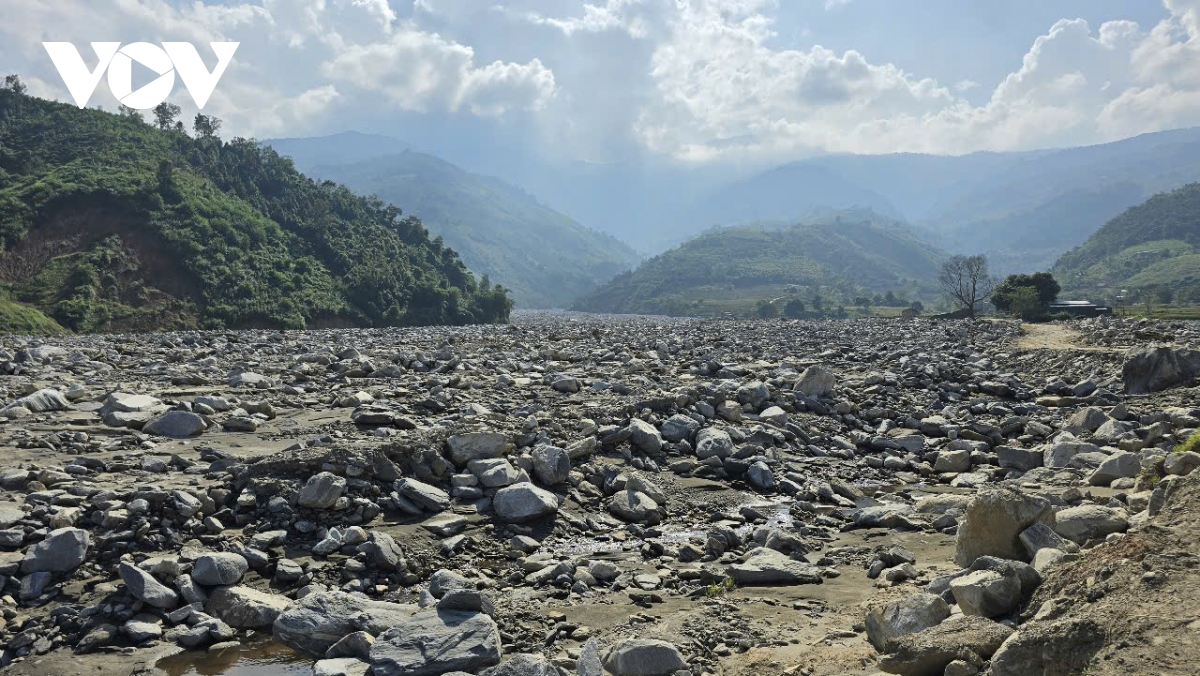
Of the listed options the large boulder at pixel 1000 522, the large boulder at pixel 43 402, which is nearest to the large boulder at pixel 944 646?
the large boulder at pixel 1000 522

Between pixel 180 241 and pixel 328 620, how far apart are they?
7029 centimetres

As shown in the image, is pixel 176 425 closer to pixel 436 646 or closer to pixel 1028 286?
pixel 436 646

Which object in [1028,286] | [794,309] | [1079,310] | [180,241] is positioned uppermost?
[180,241]

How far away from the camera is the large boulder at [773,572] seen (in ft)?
21.0

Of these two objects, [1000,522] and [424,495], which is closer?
[1000,522]

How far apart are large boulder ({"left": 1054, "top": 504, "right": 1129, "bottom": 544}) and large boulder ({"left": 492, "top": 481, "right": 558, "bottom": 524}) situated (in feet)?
15.7

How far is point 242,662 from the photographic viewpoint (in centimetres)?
525

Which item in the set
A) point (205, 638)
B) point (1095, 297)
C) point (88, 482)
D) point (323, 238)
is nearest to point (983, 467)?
point (205, 638)

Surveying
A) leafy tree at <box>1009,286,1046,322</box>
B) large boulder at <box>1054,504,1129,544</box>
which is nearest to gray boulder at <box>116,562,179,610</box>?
large boulder at <box>1054,504,1129,544</box>

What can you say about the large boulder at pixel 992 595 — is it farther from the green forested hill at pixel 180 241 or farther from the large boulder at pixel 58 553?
the green forested hill at pixel 180 241

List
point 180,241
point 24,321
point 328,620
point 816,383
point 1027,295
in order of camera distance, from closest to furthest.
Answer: point 328,620, point 816,383, point 24,321, point 1027,295, point 180,241

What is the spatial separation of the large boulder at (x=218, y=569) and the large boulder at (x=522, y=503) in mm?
2581

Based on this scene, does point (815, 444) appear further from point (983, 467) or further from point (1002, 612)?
point (1002, 612)

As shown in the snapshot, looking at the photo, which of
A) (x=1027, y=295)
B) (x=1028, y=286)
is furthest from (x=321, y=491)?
(x=1028, y=286)
